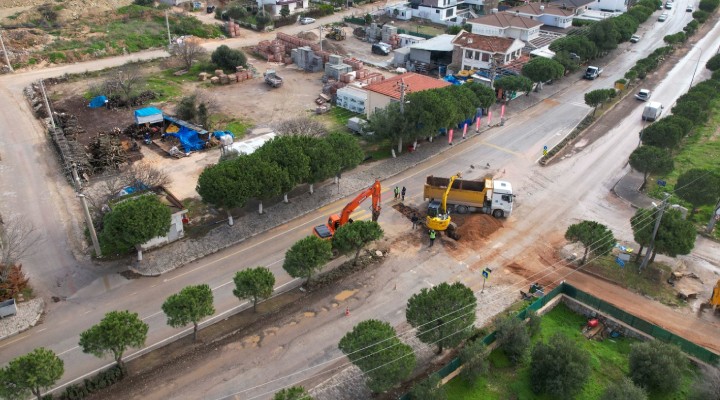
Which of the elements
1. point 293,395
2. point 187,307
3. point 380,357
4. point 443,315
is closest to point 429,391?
point 380,357

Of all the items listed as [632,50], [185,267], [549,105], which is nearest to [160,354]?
[185,267]

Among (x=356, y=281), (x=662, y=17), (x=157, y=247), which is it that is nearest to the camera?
(x=356, y=281)

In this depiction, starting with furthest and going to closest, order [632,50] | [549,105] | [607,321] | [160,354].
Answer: [632,50] < [549,105] < [607,321] < [160,354]

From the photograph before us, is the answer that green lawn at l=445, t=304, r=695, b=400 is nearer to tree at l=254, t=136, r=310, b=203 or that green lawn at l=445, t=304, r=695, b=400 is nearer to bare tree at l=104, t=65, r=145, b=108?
tree at l=254, t=136, r=310, b=203

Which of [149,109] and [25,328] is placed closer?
[25,328]

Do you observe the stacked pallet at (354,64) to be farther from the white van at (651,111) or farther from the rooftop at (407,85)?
the white van at (651,111)

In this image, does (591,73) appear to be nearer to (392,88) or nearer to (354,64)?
(354,64)

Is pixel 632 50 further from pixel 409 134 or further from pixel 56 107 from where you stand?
pixel 56 107

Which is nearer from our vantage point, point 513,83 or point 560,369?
point 560,369
